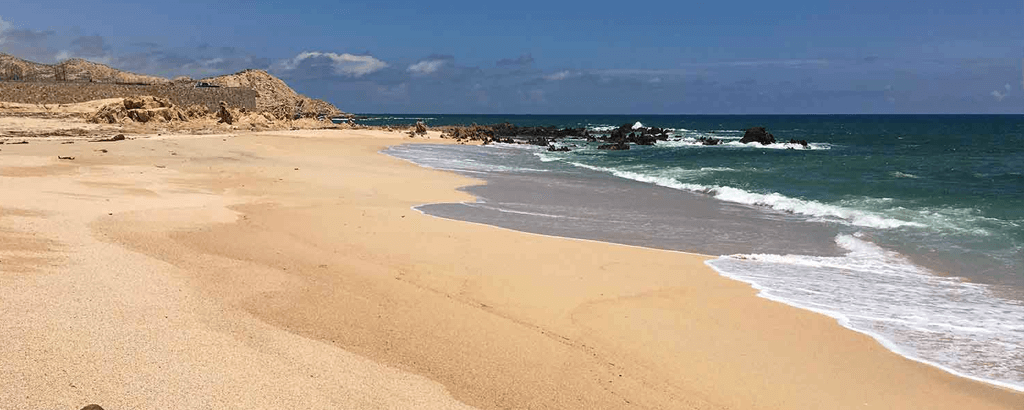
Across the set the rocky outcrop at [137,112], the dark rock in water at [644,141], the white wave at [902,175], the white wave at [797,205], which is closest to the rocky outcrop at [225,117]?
the rocky outcrop at [137,112]

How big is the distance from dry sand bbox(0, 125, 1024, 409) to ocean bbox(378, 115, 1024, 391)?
0.70 meters

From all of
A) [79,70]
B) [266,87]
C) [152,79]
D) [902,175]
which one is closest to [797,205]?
[902,175]

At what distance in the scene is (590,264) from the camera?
8.52 meters

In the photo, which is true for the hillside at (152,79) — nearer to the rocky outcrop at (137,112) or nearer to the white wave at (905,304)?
the rocky outcrop at (137,112)

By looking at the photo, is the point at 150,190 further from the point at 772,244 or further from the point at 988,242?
the point at 988,242

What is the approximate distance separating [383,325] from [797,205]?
1279cm

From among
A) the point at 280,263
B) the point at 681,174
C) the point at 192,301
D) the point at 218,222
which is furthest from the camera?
the point at 681,174

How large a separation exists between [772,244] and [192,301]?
8.44 m

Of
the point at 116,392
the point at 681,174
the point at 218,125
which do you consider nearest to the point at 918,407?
the point at 116,392

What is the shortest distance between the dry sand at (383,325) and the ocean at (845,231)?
0.70m

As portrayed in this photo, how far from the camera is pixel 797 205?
52.3ft

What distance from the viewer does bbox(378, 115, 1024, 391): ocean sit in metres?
6.71

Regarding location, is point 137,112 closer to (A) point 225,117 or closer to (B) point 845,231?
(A) point 225,117

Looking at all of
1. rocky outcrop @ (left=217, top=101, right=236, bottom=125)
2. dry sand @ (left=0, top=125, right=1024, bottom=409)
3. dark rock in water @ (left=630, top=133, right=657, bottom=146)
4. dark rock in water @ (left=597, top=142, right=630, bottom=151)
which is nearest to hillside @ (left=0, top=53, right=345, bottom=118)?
rocky outcrop @ (left=217, top=101, right=236, bottom=125)
